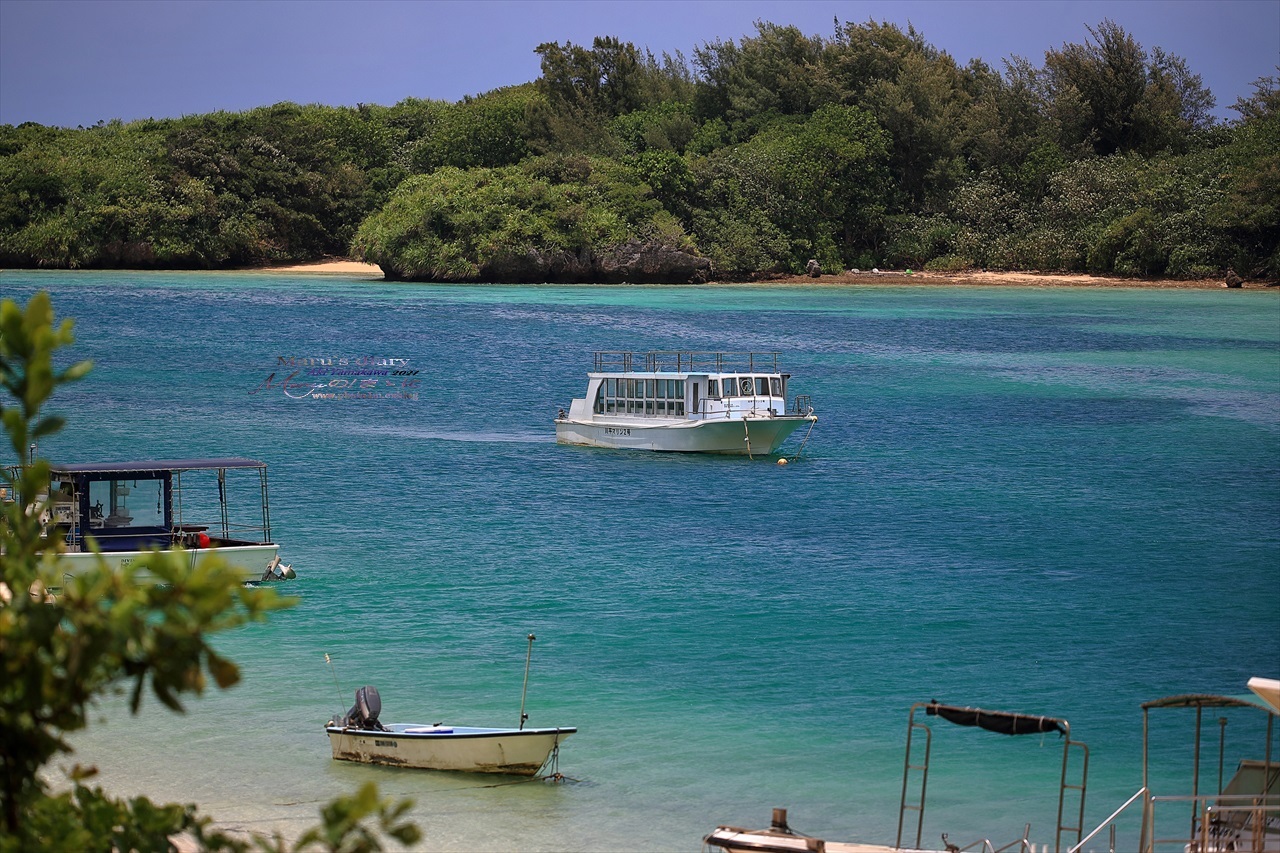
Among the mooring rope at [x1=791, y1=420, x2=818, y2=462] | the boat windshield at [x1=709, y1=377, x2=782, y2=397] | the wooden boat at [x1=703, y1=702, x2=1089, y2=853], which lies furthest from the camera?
the mooring rope at [x1=791, y1=420, x2=818, y2=462]

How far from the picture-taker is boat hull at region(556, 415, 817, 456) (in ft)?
135

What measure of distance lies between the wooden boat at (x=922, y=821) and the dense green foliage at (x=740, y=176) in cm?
8258

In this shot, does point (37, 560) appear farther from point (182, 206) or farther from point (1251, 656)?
point (182, 206)

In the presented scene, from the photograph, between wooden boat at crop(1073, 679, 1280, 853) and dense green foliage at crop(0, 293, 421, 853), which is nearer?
dense green foliage at crop(0, 293, 421, 853)

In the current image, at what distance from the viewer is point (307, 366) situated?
6150cm

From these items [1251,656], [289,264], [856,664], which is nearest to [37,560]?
[856,664]

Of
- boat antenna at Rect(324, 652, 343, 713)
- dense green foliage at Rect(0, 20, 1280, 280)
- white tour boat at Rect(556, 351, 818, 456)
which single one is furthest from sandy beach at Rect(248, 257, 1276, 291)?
boat antenna at Rect(324, 652, 343, 713)

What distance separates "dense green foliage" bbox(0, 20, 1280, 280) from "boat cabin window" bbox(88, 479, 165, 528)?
240 feet

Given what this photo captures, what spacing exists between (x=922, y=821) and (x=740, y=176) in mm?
96241

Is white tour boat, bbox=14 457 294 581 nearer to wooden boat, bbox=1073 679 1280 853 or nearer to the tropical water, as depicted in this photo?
the tropical water

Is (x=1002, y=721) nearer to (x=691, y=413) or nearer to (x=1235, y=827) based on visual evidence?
(x=1235, y=827)

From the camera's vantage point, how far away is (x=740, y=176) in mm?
108062

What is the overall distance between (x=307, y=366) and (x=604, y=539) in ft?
110

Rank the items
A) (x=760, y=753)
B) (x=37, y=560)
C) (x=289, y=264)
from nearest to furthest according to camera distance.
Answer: (x=37, y=560) < (x=760, y=753) < (x=289, y=264)
